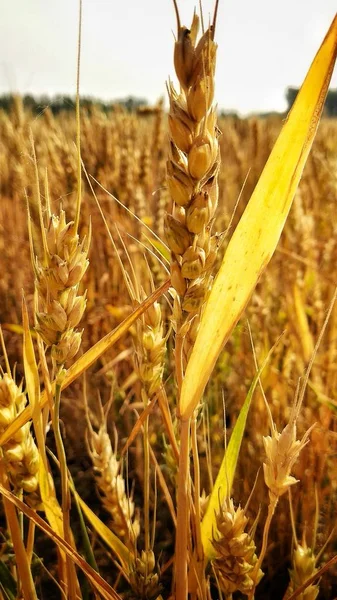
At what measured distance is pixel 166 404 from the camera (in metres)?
0.43

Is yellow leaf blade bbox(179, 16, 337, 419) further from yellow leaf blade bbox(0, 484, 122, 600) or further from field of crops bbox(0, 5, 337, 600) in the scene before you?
yellow leaf blade bbox(0, 484, 122, 600)

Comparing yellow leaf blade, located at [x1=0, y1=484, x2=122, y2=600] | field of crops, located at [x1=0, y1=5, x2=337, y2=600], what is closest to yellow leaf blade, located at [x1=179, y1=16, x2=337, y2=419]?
field of crops, located at [x1=0, y1=5, x2=337, y2=600]

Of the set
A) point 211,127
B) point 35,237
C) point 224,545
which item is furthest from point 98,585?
point 35,237

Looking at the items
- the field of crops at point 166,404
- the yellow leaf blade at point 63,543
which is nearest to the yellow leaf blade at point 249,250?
the field of crops at point 166,404

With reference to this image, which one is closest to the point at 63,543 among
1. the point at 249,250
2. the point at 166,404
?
the point at 166,404

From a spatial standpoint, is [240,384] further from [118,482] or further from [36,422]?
[36,422]

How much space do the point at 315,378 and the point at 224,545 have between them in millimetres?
478

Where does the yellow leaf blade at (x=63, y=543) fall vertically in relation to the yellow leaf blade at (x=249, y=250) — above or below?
below

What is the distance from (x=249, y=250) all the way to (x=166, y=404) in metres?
0.18

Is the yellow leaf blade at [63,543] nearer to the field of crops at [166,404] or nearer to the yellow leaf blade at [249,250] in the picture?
the field of crops at [166,404]

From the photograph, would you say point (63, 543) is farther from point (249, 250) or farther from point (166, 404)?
point (249, 250)

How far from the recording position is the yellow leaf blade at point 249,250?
1.01ft

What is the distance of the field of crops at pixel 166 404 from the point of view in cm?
31

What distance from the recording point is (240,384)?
953 millimetres
